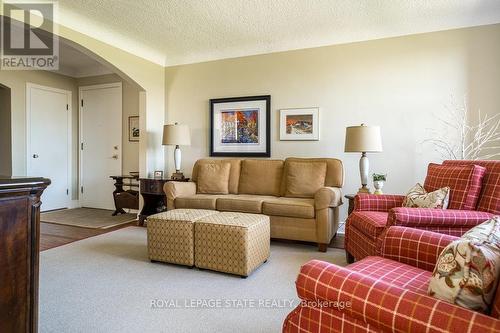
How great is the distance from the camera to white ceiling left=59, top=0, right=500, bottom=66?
9.97 ft

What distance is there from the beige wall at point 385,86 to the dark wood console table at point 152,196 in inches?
63.2

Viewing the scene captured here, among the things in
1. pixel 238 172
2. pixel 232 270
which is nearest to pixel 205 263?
pixel 232 270

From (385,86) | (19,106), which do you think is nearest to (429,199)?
(385,86)

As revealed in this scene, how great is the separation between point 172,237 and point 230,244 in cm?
55

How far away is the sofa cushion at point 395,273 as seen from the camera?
4.21 feet

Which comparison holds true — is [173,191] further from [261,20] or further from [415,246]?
[415,246]

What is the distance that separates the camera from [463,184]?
7.79 feet

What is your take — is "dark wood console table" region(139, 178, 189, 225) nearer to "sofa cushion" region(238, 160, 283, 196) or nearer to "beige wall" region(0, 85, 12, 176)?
"sofa cushion" region(238, 160, 283, 196)

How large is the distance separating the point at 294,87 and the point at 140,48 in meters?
2.17

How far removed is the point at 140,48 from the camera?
169 inches

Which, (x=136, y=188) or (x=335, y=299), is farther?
(x=136, y=188)

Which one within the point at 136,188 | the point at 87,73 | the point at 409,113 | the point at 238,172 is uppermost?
the point at 87,73

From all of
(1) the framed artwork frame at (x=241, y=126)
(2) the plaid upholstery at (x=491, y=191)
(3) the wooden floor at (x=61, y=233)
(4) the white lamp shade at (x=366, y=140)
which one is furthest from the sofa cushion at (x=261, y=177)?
(2) the plaid upholstery at (x=491, y=191)

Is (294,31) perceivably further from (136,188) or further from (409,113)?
(136,188)
